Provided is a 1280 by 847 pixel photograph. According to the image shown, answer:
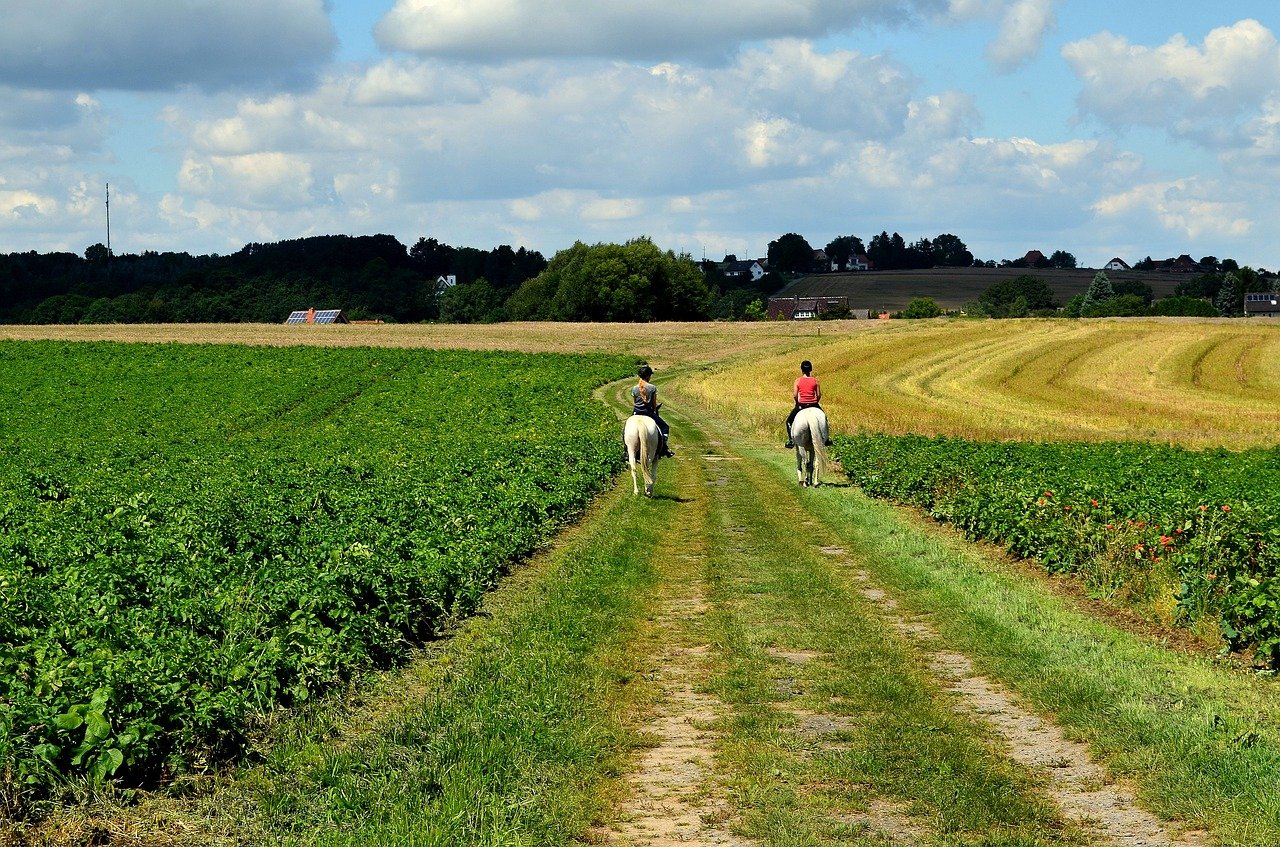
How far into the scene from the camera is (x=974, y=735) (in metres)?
9.76

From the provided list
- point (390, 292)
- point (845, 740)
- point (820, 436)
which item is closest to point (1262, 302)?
point (390, 292)

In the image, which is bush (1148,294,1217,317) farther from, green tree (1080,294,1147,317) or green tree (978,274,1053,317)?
green tree (978,274,1053,317)

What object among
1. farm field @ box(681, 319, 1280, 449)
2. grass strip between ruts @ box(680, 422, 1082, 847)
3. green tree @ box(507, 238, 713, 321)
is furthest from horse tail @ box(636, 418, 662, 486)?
green tree @ box(507, 238, 713, 321)

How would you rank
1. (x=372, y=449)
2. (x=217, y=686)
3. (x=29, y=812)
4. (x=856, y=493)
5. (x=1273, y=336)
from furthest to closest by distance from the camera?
(x=1273, y=336) < (x=372, y=449) < (x=856, y=493) < (x=217, y=686) < (x=29, y=812)

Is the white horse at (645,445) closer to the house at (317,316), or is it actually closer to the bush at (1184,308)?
the house at (317,316)

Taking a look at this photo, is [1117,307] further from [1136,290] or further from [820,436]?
[820,436]

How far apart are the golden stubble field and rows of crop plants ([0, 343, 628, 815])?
13.3 meters

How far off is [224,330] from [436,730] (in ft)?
294

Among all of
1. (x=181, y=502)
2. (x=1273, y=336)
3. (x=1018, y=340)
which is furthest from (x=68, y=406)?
(x=1273, y=336)

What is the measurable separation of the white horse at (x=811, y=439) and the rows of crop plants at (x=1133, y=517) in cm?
94

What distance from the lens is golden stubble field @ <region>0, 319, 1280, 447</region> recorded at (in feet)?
145

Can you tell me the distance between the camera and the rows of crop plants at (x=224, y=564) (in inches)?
342

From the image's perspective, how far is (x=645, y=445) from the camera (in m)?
25.2

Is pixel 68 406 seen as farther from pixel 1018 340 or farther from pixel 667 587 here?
pixel 1018 340
